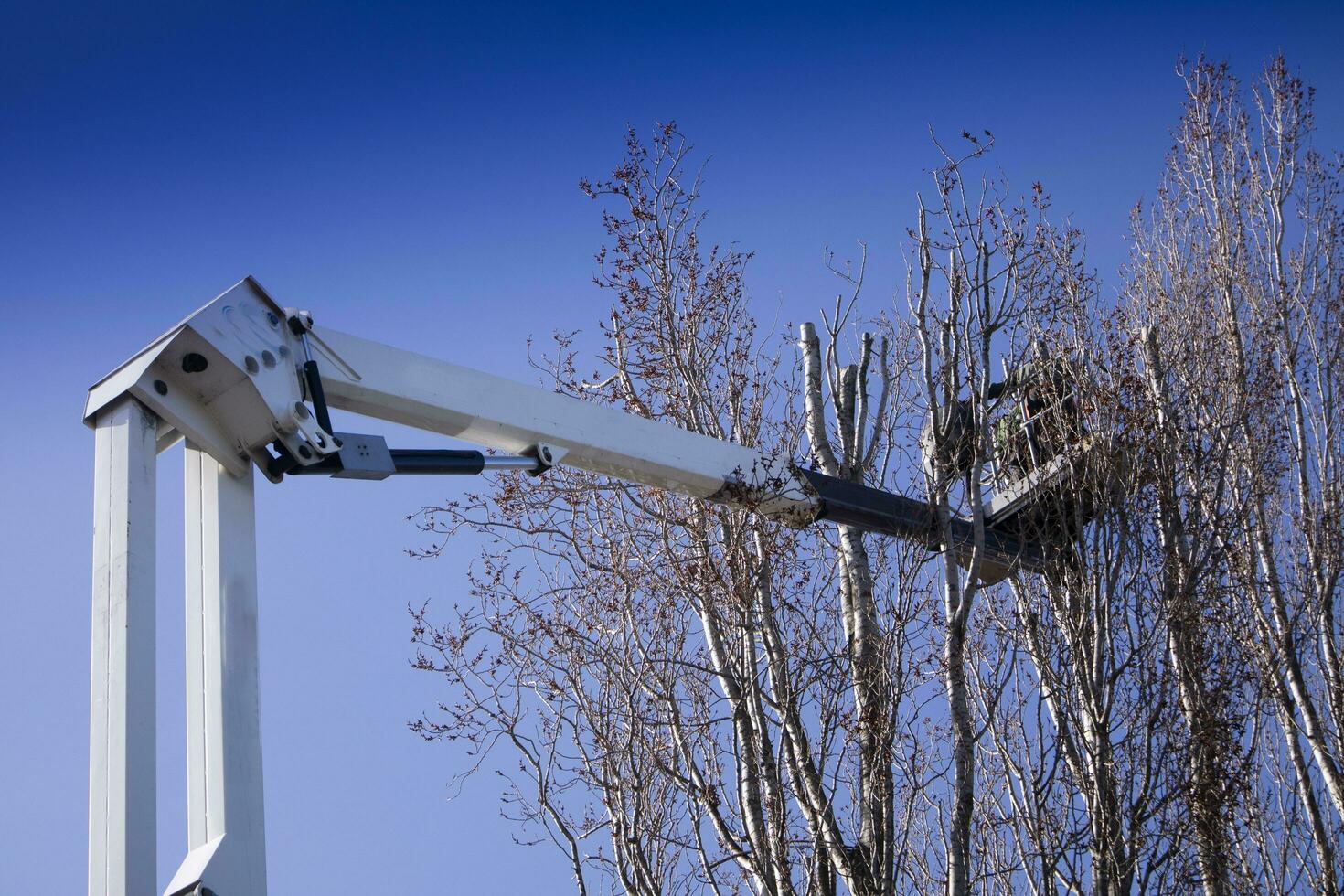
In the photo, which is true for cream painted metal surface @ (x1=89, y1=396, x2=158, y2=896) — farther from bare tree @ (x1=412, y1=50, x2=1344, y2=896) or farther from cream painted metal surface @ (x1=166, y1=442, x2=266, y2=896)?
bare tree @ (x1=412, y1=50, x2=1344, y2=896)

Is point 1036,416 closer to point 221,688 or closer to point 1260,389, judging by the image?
point 1260,389

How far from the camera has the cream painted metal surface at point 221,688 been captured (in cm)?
314

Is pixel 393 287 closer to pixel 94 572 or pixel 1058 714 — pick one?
pixel 1058 714

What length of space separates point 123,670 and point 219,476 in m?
0.63

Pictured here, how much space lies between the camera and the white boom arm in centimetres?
300

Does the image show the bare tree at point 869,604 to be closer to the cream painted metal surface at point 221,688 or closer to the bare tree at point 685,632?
the bare tree at point 685,632

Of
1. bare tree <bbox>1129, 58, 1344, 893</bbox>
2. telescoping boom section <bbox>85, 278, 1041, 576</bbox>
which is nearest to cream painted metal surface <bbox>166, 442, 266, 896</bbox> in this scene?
telescoping boom section <bbox>85, 278, 1041, 576</bbox>

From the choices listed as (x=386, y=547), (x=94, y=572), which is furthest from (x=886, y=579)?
(x=386, y=547)

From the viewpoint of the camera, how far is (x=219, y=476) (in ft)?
11.5

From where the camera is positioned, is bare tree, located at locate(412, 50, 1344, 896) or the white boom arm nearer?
the white boom arm

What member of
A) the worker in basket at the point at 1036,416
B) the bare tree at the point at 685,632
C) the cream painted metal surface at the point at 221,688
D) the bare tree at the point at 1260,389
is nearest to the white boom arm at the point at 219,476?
the cream painted metal surface at the point at 221,688

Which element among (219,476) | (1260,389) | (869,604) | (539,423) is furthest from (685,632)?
(1260,389)

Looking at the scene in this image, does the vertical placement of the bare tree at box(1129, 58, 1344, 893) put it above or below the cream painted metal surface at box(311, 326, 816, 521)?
above

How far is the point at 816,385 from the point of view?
5969 millimetres
